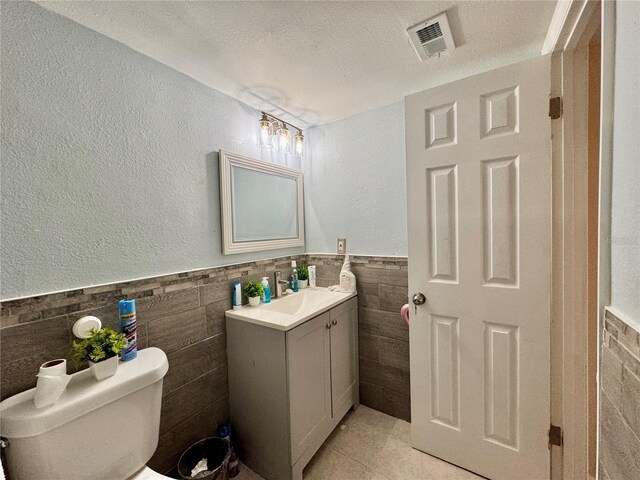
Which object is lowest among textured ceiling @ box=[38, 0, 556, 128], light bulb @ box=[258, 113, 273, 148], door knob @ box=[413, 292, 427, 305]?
door knob @ box=[413, 292, 427, 305]

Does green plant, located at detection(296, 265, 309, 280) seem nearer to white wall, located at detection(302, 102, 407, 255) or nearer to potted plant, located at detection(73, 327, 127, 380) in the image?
white wall, located at detection(302, 102, 407, 255)

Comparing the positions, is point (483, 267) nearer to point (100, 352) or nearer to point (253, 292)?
point (253, 292)

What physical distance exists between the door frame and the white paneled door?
4 cm

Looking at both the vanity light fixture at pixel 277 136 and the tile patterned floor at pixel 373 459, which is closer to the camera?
the tile patterned floor at pixel 373 459

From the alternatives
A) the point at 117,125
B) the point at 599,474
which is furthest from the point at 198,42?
the point at 599,474

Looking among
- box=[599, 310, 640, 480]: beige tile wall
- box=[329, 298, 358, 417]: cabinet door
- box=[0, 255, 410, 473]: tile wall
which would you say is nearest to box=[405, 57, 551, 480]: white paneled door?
box=[0, 255, 410, 473]: tile wall

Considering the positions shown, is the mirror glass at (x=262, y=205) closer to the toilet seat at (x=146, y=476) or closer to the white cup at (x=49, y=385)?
the white cup at (x=49, y=385)

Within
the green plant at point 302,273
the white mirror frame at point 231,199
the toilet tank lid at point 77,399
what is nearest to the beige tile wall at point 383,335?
the green plant at point 302,273

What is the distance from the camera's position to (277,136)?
6.05ft

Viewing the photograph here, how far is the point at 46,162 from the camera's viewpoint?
3.08 ft

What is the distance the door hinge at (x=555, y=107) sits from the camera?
1.08m

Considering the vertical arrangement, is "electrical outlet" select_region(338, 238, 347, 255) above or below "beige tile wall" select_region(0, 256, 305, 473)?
above

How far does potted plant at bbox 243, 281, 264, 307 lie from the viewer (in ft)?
5.15

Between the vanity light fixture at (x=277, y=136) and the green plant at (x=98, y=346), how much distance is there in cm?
134
